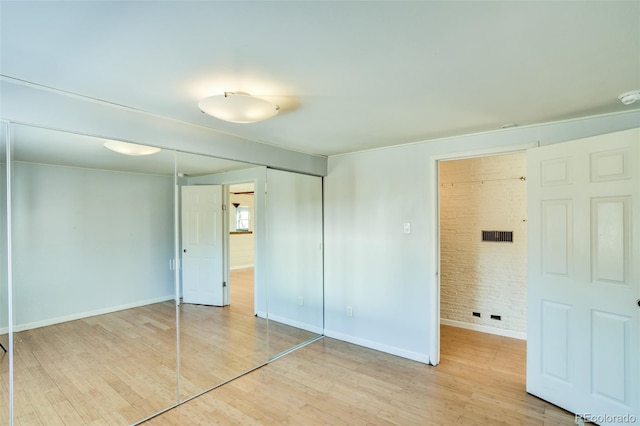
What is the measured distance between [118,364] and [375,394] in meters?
2.23

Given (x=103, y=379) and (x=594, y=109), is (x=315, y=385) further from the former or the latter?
(x=594, y=109)

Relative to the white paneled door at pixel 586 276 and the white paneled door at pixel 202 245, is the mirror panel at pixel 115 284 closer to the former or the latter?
the white paneled door at pixel 202 245

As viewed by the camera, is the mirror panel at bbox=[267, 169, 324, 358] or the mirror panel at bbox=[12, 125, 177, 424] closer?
the mirror panel at bbox=[12, 125, 177, 424]

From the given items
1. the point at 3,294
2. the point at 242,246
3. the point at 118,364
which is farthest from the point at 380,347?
the point at 3,294

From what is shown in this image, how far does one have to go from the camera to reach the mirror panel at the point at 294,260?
3.88m

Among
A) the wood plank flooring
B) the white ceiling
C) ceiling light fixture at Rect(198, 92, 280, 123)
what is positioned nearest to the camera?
the white ceiling

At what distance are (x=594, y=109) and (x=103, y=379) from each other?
4443 mm

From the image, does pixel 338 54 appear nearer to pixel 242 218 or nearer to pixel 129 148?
pixel 129 148

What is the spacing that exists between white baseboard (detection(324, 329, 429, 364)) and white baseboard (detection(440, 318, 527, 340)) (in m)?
1.39

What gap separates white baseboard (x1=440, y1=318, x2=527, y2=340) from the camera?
4.05 metres

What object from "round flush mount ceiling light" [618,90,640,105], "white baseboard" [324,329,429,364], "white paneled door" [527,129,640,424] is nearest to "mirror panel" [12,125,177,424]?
"white baseboard" [324,329,429,364]

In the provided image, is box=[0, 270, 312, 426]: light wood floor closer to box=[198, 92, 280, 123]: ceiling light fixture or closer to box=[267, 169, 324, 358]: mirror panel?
box=[267, 169, 324, 358]: mirror panel

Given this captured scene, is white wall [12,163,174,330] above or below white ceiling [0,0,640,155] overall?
below

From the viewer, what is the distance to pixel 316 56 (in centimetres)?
156
